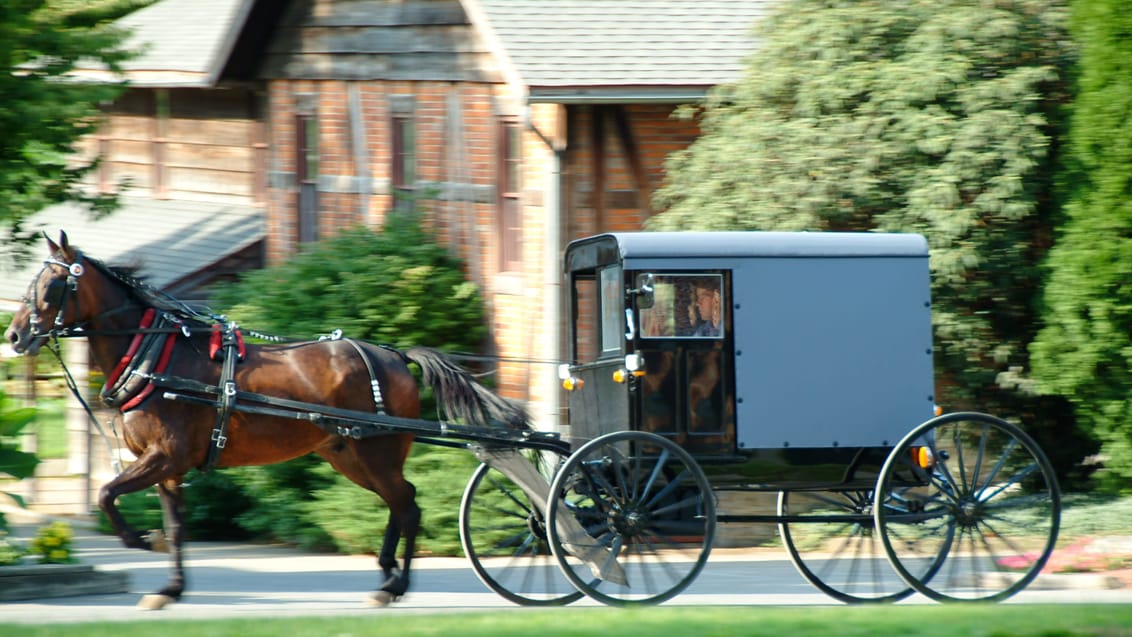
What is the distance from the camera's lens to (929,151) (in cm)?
1152

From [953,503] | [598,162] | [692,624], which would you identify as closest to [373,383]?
[692,624]

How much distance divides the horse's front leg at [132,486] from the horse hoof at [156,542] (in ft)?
0.04

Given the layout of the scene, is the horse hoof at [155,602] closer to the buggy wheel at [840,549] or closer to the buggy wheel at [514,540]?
the buggy wheel at [514,540]

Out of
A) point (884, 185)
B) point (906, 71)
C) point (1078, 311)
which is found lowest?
point (1078, 311)

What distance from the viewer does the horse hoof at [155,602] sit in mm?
9016

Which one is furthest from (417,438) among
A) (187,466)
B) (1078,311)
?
(1078,311)

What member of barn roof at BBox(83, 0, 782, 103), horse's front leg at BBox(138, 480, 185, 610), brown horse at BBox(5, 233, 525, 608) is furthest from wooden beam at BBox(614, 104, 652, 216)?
horse's front leg at BBox(138, 480, 185, 610)

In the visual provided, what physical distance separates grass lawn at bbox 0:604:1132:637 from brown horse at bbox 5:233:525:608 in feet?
3.97

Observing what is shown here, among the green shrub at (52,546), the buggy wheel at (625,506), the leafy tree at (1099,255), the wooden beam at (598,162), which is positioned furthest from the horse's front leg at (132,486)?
the leafy tree at (1099,255)

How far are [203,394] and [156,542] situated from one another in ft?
3.30

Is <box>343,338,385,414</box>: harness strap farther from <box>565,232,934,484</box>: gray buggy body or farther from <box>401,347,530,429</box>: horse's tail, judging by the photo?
<box>565,232,934,484</box>: gray buggy body

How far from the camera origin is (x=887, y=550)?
27.6 ft

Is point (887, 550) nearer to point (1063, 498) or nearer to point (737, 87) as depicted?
point (1063, 498)

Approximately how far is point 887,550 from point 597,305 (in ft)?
8.11
